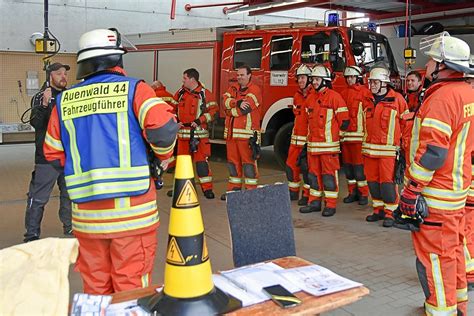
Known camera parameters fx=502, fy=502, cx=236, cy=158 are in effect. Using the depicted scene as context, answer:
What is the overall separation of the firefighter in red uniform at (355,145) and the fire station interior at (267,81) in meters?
0.21

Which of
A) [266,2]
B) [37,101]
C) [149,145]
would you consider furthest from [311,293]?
[266,2]

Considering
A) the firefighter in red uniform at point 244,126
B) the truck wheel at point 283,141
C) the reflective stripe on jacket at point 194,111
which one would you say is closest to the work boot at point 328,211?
the firefighter in red uniform at point 244,126

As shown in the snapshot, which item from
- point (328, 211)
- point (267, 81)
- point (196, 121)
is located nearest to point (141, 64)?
point (267, 81)

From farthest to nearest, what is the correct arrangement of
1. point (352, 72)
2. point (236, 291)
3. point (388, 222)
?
1. point (352, 72)
2. point (388, 222)
3. point (236, 291)

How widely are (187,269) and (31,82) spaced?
41.7ft

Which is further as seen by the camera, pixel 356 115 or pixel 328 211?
A: pixel 356 115

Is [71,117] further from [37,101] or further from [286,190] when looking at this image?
[37,101]

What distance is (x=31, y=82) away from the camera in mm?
13180

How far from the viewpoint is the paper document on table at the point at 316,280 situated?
1936mm

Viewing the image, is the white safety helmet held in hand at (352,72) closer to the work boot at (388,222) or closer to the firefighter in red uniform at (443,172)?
the work boot at (388,222)

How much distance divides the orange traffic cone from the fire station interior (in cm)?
52

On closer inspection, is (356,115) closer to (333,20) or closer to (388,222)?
(388,222)

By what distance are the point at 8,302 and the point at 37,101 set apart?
3.53 metres

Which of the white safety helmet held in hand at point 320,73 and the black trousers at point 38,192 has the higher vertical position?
the white safety helmet held in hand at point 320,73
